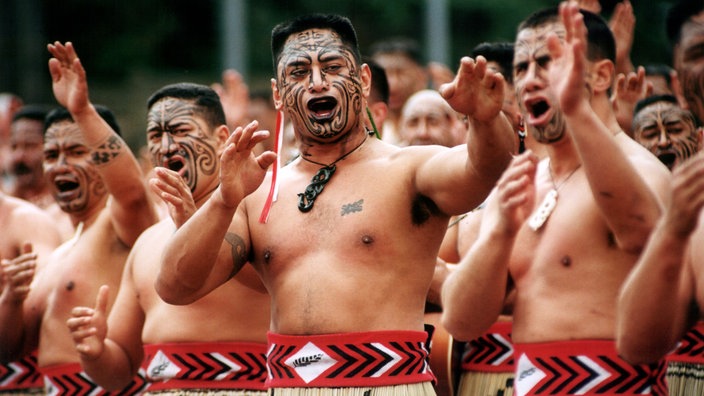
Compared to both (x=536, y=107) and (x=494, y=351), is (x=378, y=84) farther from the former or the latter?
(x=536, y=107)

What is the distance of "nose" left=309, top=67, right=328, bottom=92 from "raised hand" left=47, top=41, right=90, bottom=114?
1948mm

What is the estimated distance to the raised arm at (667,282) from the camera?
3.27m

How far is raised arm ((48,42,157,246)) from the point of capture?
6301 mm

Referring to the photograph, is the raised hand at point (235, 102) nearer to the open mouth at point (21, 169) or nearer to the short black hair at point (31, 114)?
the short black hair at point (31, 114)

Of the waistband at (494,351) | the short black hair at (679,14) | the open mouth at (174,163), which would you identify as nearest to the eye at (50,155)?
the open mouth at (174,163)

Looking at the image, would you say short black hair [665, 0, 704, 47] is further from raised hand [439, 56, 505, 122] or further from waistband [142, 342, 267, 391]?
waistband [142, 342, 267, 391]

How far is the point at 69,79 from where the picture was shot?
638 cm

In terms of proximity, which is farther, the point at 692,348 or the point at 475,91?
the point at 692,348

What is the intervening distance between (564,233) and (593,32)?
1.03 meters

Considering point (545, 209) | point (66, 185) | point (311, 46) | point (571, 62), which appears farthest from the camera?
point (66, 185)

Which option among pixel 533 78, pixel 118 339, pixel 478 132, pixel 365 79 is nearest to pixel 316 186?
Answer: pixel 365 79

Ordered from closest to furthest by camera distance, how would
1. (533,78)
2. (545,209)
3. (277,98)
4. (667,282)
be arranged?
(667,282)
(545,209)
(533,78)
(277,98)

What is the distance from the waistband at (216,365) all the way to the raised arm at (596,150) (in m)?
2.22

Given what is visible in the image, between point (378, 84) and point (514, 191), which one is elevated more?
point (378, 84)
